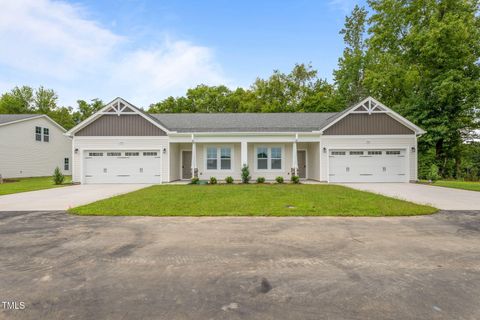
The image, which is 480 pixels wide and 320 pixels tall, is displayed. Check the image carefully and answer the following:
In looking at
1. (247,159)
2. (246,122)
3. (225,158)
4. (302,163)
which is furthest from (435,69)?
(225,158)

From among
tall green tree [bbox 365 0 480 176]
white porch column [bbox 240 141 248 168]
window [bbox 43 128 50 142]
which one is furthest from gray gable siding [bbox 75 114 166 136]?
tall green tree [bbox 365 0 480 176]

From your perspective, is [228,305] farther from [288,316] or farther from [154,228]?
[154,228]

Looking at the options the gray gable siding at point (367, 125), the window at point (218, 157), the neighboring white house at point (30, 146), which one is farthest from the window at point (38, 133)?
the gray gable siding at point (367, 125)

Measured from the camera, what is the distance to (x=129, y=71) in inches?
821

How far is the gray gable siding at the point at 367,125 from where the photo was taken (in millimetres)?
15062

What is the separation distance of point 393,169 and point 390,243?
13.0 m

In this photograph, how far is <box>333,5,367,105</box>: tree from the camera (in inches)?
1103

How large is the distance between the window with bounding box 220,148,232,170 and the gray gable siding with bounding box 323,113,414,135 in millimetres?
6345

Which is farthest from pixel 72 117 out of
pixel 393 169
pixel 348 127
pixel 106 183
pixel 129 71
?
pixel 393 169

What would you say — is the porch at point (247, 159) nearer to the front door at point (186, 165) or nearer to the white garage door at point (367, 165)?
the front door at point (186, 165)

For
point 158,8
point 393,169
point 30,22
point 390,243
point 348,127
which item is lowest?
point 390,243

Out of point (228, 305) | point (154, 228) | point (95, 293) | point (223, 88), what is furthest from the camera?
point (223, 88)

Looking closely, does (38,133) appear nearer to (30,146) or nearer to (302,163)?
(30,146)

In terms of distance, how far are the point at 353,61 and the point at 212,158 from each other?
2226 cm
